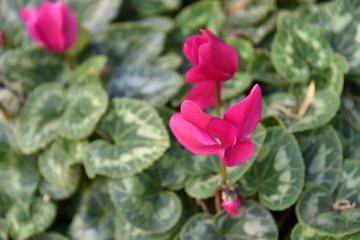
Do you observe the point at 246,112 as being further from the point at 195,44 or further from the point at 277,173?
the point at 277,173

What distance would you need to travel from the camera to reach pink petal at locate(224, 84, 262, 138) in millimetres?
723

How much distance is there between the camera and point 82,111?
1.23 metres

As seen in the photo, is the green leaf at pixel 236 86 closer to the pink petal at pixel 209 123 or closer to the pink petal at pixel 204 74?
the pink petal at pixel 204 74

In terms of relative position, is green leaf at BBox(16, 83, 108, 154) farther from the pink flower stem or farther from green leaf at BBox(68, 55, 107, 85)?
the pink flower stem

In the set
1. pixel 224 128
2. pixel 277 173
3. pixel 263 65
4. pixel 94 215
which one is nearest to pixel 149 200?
pixel 94 215

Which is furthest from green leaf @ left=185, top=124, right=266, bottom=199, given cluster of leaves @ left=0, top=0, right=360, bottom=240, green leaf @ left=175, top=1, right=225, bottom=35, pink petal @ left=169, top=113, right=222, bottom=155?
green leaf @ left=175, top=1, right=225, bottom=35

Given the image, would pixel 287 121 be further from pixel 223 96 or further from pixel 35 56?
pixel 35 56

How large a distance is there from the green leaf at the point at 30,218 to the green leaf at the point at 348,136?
850 millimetres

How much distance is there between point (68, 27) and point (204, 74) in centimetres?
63

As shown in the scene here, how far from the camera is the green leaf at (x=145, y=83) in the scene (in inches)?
49.2

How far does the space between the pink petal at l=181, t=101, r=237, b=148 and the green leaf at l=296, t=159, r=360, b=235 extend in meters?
0.32

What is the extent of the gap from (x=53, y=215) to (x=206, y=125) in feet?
2.35

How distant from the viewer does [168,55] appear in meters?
1.39

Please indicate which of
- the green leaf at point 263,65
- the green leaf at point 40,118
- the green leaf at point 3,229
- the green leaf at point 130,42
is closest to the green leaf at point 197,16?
the green leaf at point 130,42
